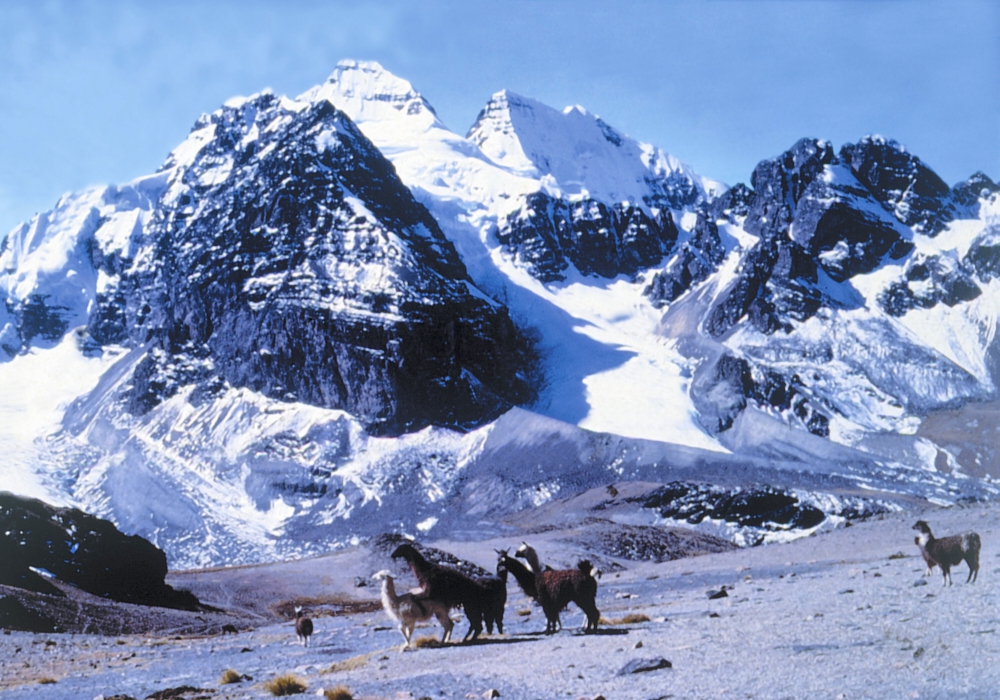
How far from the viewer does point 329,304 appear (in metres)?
156

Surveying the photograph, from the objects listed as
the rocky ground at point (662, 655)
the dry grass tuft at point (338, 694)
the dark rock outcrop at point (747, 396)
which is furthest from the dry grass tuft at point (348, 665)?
the dark rock outcrop at point (747, 396)

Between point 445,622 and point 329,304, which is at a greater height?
point 329,304

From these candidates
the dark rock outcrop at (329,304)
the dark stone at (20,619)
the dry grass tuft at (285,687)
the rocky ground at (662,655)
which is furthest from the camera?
the dark rock outcrop at (329,304)

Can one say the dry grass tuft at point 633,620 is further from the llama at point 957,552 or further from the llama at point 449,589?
the llama at point 957,552

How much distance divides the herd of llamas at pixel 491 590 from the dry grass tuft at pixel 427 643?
13cm

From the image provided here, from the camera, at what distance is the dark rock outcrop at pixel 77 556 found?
44656mm

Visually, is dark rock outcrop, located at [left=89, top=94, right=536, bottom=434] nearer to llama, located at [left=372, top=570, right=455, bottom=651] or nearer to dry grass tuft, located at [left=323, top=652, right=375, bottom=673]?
llama, located at [left=372, top=570, right=455, bottom=651]

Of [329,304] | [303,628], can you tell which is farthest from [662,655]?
[329,304]

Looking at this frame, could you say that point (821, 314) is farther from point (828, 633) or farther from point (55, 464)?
point (828, 633)

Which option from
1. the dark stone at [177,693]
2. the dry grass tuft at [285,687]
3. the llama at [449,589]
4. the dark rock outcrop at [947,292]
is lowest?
the dark stone at [177,693]

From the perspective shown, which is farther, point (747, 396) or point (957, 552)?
point (747, 396)

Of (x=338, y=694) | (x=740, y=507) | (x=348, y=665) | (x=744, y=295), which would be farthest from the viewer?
(x=744, y=295)

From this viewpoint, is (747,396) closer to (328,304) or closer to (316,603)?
(328,304)

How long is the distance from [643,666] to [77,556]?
47.1 metres
